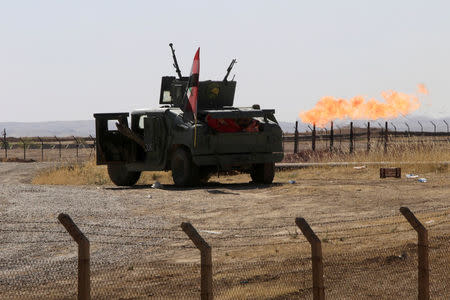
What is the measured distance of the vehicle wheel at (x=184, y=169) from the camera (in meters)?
23.8

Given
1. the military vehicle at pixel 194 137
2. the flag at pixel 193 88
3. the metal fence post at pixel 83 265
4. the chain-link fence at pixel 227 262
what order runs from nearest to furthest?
the metal fence post at pixel 83 265
the chain-link fence at pixel 227 262
the flag at pixel 193 88
the military vehicle at pixel 194 137

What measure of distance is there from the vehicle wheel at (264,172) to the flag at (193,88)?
2.54m

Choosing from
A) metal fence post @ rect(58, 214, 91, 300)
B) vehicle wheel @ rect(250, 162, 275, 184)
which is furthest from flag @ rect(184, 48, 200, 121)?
metal fence post @ rect(58, 214, 91, 300)

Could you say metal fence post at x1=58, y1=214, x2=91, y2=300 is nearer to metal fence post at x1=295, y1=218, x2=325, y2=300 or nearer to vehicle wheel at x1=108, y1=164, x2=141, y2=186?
metal fence post at x1=295, y1=218, x2=325, y2=300

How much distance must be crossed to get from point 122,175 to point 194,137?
4.13 meters

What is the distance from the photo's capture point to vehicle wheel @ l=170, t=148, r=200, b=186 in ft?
77.9

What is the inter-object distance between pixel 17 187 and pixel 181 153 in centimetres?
449

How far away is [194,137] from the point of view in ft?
75.7

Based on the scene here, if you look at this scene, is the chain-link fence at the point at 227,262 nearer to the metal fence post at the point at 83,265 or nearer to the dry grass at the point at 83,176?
the metal fence post at the point at 83,265

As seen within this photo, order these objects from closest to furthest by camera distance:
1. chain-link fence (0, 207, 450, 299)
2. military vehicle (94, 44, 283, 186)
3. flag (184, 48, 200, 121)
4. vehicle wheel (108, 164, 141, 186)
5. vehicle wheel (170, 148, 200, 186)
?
chain-link fence (0, 207, 450, 299), flag (184, 48, 200, 121), military vehicle (94, 44, 283, 186), vehicle wheel (170, 148, 200, 186), vehicle wheel (108, 164, 141, 186)

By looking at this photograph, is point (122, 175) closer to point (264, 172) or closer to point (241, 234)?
point (264, 172)

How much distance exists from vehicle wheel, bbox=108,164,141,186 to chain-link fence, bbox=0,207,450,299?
30.8ft


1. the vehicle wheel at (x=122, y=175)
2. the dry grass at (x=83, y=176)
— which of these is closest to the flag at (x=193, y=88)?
the vehicle wheel at (x=122, y=175)

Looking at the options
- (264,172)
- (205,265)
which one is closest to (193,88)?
(264,172)
